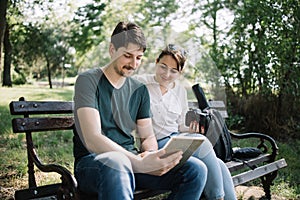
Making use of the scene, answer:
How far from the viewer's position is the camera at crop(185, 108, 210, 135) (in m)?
2.67

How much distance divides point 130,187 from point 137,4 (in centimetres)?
282

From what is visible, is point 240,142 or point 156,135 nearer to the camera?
point 156,135

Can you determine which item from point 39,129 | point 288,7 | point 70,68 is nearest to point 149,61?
point 70,68

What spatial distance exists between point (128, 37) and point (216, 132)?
45.9 inches

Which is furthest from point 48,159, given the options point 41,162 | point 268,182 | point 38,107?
point 268,182

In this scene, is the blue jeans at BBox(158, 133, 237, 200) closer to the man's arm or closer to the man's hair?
the man's arm

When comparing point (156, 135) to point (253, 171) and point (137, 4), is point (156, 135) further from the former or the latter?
point (137, 4)

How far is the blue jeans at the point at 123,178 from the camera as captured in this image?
5.92ft

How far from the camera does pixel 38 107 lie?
2523mm

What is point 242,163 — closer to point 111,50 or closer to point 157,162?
point 157,162

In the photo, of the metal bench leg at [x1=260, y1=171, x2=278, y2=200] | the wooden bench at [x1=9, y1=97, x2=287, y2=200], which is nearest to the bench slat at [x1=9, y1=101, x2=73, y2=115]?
the wooden bench at [x1=9, y1=97, x2=287, y2=200]

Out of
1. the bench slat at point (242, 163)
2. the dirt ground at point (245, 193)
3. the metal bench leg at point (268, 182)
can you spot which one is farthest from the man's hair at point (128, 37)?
the metal bench leg at point (268, 182)

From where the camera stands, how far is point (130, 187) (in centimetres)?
184

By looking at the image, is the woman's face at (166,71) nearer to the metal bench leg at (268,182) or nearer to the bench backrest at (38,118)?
the bench backrest at (38,118)
